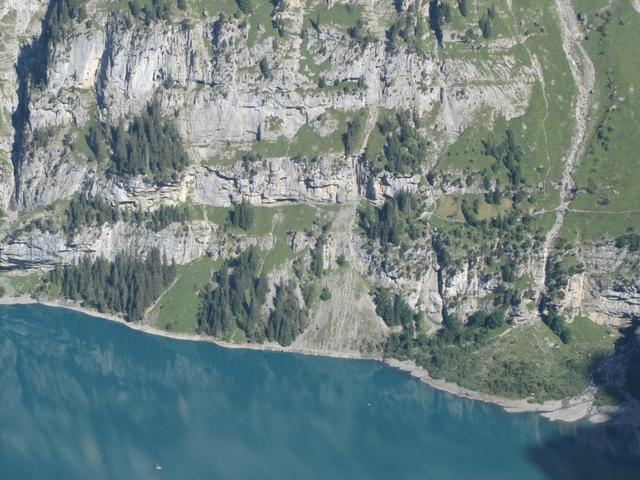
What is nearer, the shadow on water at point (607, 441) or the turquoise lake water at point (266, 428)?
the turquoise lake water at point (266, 428)

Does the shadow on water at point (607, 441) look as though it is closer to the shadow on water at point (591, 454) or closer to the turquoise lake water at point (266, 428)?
the shadow on water at point (591, 454)

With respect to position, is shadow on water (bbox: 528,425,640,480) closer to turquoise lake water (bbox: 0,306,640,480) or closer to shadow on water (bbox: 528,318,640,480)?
shadow on water (bbox: 528,318,640,480)

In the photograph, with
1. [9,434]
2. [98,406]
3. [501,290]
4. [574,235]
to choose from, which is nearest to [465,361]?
[501,290]

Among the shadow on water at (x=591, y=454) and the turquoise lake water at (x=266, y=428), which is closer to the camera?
the shadow on water at (x=591, y=454)

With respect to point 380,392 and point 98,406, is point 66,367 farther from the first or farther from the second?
point 380,392

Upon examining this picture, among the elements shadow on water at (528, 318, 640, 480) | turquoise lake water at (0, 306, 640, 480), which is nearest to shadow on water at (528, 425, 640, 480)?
shadow on water at (528, 318, 640, 480)

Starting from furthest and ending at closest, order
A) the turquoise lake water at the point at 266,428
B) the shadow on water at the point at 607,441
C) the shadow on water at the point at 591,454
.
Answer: the shadow on water at the point at 607,441 → the turquoise lake water at the point at 266,428 → the shadow on water at the point at 591,454

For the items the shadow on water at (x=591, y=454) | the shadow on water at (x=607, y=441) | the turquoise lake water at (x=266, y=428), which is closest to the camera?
the shadow on water at (x=591, y=454)

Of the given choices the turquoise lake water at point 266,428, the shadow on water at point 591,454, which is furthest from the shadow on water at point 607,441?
the turquoise lake water at point 266,428
